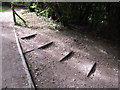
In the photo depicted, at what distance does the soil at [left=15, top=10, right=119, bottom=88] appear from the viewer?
406 cm

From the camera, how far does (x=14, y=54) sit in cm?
485

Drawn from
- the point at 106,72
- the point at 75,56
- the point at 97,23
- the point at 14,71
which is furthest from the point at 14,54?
the point at 97,23

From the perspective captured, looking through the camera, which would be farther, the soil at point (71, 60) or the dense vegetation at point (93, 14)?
the dense vegetation at point (93, 14)

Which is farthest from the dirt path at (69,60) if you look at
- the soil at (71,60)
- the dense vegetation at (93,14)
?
the dense vegetation at (93,14)

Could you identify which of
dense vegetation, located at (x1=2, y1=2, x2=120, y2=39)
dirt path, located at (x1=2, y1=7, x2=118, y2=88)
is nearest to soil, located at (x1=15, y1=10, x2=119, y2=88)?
dirt path, located at (x1=2, y1=7, x2=118, y2=88)

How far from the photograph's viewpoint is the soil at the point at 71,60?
406 centimetres

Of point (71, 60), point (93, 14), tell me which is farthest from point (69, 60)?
point (93, 14)

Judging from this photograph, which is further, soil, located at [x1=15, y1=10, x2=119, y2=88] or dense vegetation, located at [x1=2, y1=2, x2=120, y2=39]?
dense vegetation, located at [x1=2, y1=2, x2=120, y2=39]

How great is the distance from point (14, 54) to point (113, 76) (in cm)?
387

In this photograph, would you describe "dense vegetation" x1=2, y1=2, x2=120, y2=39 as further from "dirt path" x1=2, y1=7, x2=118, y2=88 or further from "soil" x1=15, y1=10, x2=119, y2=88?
"dirt path" x1=2, y1=7, x2=118, y2=88

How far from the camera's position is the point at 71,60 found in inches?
204

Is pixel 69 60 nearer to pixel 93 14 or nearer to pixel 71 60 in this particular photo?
pixel 71 60

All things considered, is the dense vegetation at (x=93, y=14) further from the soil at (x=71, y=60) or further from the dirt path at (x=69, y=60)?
the dirt path at (x=69, y=60)

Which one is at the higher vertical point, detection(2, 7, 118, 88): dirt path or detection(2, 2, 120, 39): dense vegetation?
detection(2, 2, 120, 39): dense vegetation
